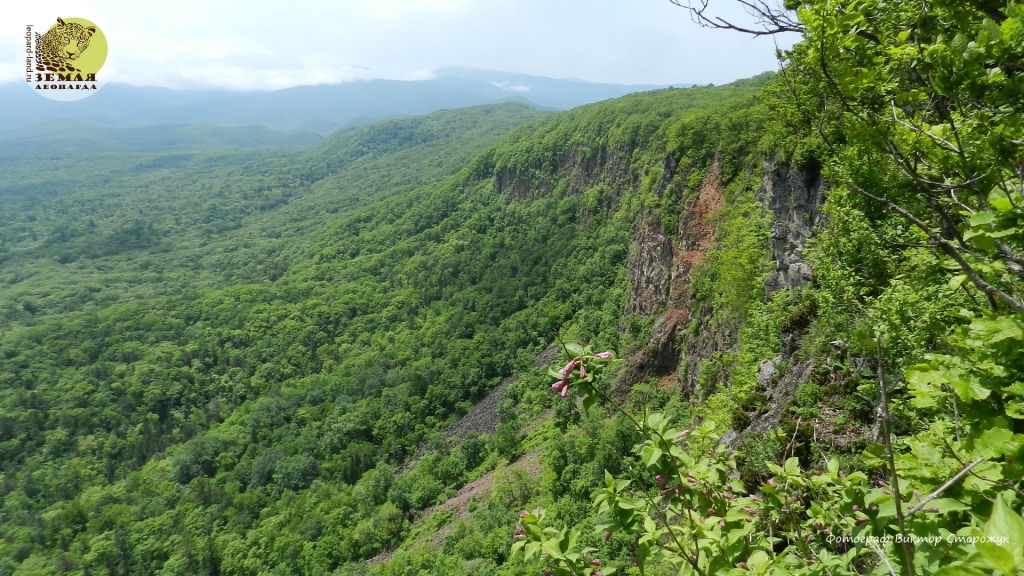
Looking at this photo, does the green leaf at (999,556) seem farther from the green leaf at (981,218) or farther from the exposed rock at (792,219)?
the exposed rock at (792,219)

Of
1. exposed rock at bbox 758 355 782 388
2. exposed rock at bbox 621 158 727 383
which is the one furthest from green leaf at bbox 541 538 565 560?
exposed rock at bbox 621 158 727 383

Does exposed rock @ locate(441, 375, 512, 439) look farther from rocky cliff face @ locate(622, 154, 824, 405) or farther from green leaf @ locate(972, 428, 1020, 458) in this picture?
green leaf @ locate(972, 428, 1020, 458)

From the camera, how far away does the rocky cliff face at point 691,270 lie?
11852 mm

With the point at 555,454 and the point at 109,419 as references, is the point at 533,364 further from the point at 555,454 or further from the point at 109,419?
the point at 109,419

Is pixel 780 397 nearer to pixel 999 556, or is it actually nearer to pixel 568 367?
pixel 568 367

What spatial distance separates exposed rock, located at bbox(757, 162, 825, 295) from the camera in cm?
1216

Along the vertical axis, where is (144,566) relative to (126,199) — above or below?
below

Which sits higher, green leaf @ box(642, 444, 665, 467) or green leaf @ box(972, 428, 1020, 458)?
green leaf @ box(972, 428, 1020, 458)

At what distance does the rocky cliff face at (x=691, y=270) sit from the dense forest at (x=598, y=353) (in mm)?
151

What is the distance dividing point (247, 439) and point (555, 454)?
45927 mm

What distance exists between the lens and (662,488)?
9.00ft

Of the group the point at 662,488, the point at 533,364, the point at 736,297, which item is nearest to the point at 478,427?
the point at 533,364

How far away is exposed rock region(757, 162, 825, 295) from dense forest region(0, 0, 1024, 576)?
0.10m

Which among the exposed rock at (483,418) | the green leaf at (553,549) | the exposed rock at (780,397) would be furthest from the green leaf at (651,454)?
the exposed rock at (483,418)
